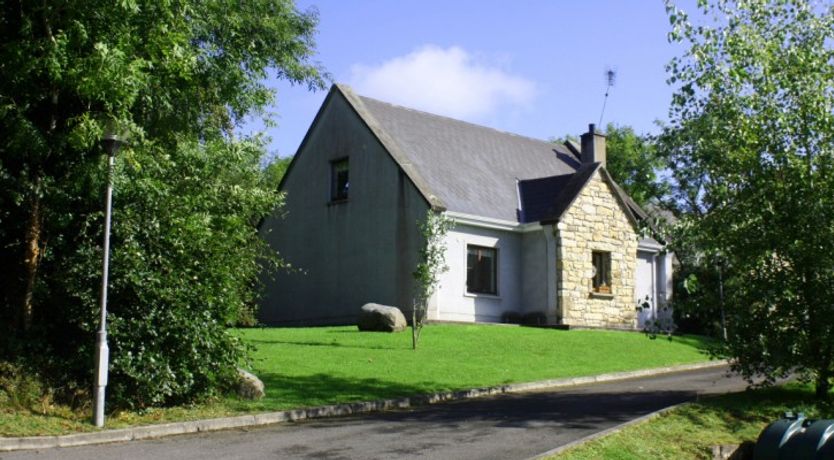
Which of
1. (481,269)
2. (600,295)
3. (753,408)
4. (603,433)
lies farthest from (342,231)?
(603,433)

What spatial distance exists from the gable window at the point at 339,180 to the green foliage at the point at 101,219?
15452 mm

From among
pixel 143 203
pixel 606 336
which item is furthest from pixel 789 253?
pixel 606 336

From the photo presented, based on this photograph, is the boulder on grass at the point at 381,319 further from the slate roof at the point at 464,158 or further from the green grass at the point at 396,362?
the slate roof at the point at 464,158

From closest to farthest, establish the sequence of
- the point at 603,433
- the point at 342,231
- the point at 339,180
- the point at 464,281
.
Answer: the point at 603,433
the point at 464,281
the point at 342,231
the point at 339,180

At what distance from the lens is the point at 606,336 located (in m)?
25.5

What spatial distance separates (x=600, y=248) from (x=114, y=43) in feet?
63.5

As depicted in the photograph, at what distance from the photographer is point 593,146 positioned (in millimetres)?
31547

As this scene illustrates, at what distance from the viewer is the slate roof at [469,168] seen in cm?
2747

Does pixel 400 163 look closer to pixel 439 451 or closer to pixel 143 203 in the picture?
pixel 143 203

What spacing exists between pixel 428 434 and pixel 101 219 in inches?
220

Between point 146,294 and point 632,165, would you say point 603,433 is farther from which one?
point 632,165

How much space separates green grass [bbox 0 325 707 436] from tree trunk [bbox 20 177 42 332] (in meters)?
1.63

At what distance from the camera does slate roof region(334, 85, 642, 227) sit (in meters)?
27.5

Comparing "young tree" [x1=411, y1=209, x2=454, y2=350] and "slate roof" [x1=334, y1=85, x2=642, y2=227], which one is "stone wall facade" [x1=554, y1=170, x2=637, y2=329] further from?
"young tree" [x1=411, y1=209, x2=454, y2=350]
